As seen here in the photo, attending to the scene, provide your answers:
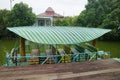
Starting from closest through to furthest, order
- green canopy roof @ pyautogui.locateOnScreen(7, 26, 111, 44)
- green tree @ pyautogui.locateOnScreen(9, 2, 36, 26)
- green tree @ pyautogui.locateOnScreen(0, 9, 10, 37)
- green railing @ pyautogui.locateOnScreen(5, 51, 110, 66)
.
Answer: green canopy roof @ pyautogui.locateOnScreen(7, 26, 111, 44) → green railing @ pyautogui.locateOnScreen(5, 51, 110, 66) → green tree @ pyautogui.locateOnScreen(9, 2, 36, 26) → green tree @ pyautogui.locateOnScreen(0, 9, 10, 37)

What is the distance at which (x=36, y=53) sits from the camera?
9594 mm

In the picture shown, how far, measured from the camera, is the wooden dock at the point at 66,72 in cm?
612

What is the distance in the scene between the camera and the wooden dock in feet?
20.1

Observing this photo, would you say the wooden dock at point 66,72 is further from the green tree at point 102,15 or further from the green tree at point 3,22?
the green tree at point 3,22

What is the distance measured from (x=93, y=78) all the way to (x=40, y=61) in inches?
143

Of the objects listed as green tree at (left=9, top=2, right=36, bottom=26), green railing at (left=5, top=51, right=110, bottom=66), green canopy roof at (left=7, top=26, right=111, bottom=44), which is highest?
green tree at (left=9, top=2, right=36, bottom=26)

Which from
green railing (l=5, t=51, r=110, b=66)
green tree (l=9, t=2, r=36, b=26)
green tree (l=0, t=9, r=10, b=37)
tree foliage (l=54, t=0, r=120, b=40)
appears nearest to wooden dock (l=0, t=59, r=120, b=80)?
green railing (l=5, t=51, r=110, b=66)

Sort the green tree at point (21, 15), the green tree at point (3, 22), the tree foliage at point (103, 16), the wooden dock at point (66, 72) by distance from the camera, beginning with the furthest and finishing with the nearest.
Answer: the green tree at point (3, 22) → the green tree at point (21, 15) → the tree foliage at point (103, 16) → the wooden dock at point (66, 72)

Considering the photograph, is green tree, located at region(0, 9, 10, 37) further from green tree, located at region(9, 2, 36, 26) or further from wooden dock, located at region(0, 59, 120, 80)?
wooden dock, located at region(0, 59, 120, 80)

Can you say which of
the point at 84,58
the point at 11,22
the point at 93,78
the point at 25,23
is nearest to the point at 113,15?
the point at 25,23

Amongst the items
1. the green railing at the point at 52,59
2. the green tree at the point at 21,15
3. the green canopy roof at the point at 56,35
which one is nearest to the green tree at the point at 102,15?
the green tree at the point at 21,15

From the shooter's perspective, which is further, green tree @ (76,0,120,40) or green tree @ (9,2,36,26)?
green tree @ (9,2,36,26)

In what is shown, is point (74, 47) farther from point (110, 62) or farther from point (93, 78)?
point (93, 78)

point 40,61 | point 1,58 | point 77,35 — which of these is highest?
point 77,35
